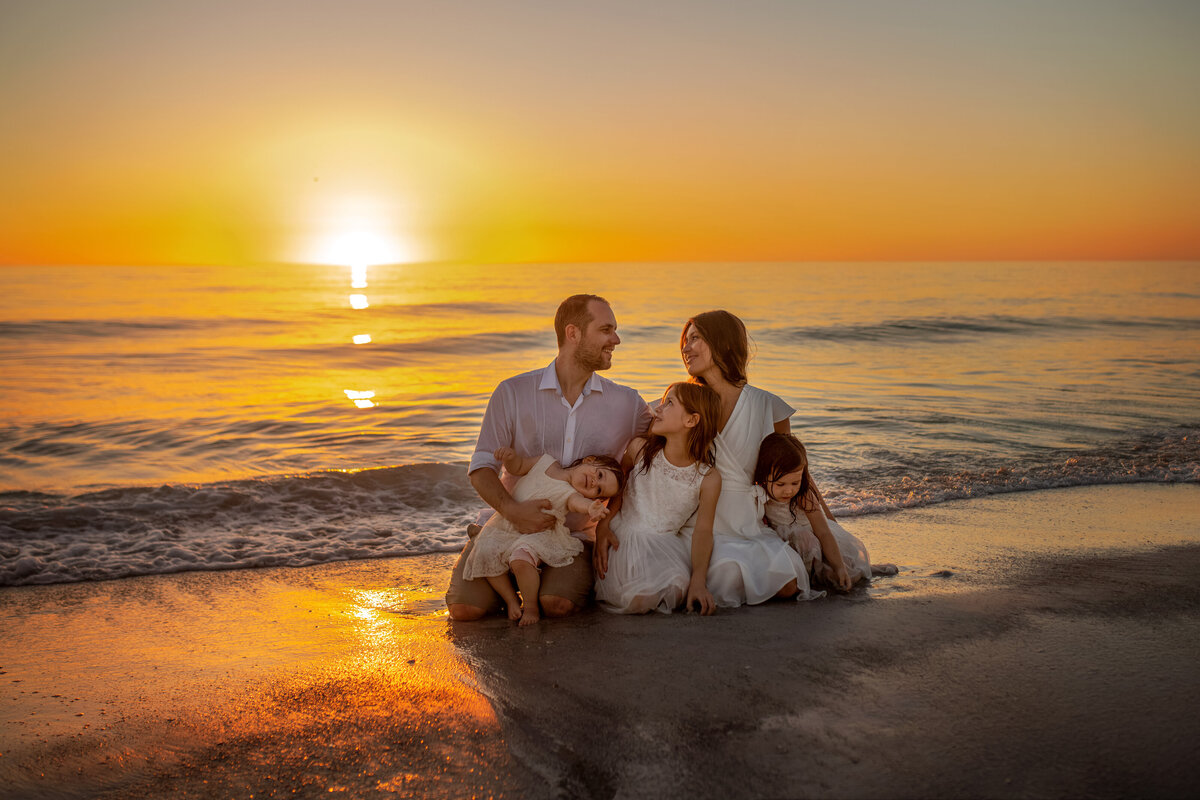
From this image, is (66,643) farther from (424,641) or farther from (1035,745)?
(1035,745)

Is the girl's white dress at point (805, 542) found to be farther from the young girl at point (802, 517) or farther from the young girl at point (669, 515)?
the young girl at point (669, 515)

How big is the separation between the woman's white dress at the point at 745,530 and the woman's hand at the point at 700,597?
143 mm

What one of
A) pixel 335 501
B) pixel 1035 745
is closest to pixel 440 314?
pixel 335 501

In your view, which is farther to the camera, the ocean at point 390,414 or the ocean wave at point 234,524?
the ocean at point 390,414

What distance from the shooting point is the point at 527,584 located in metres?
4.56

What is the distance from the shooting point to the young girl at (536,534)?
4559mm

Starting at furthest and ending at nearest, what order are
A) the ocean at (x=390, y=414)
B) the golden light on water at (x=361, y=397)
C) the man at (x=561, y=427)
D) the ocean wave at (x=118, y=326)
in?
1. the ocean wave at (x=118, y=326)
2. the golden light on water at (x=361, y=397)
3. the ocean at (x=390, y=414)
4. the man at (x=561, y=427)


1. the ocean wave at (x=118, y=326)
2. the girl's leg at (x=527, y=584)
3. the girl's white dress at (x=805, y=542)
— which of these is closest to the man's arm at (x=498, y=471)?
the girl's leg at (x=527, y=584)

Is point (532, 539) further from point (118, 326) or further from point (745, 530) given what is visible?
point (118, 326)

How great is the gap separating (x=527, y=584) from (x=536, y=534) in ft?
0.89

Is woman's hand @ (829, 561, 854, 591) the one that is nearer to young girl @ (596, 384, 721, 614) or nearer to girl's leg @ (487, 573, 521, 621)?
young girl @ (596, 384, 721, 614)

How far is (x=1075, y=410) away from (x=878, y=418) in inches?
118

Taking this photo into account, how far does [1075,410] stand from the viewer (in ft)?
42.3

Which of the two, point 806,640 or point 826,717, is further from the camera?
point 806,640
